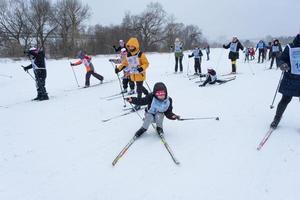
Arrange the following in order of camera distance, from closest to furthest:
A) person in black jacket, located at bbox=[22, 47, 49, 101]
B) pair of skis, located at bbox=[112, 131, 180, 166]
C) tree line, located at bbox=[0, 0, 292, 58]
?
1. pair of skis, located at bbox=[112, 131, 180, 166]
2. person in black jacket, located at bbox=[22, 47, 49, 101]
3. tree line, located at bbox=[0, 0, 292, 58]

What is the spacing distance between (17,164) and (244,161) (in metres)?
3.70

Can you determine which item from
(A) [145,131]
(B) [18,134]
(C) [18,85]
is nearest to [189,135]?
(A) [145,131]

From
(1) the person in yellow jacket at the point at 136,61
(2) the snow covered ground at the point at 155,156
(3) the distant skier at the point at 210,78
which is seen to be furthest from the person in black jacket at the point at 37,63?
(3) the distant skier at the point at 210,78

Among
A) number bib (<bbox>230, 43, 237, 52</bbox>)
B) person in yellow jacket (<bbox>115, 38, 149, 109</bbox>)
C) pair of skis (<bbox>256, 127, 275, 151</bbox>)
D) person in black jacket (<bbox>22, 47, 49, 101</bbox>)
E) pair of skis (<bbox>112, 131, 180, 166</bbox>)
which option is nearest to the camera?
pair of skis (<bbox>112, 131, 180, 166</bbox>)

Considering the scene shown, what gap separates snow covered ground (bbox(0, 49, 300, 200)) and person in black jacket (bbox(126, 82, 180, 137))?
321 millimetres

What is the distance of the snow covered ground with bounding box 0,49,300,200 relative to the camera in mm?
3814

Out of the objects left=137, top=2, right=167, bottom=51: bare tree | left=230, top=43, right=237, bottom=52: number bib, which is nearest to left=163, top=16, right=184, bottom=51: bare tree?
left=137, top=2, right=167, bottom=51: bare tree

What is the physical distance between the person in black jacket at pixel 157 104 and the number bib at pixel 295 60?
2222 millimetres

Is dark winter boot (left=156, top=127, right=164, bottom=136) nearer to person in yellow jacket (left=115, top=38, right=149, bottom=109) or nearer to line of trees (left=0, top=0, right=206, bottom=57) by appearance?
person in yellow jacket (left=115, top=38, right=149, bottom=109)

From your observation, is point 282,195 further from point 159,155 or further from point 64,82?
point 64,82

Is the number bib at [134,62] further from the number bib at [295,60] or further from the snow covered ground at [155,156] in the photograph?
the number bib at [295,60]

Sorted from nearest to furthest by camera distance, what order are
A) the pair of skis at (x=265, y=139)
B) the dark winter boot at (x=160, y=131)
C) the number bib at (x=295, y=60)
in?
the pair of skis at (x=265, y=139) → the number bib at (x=295, y=60) → the dark winter boot at (x=160, y=131)

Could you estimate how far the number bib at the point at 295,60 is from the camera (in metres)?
5.06

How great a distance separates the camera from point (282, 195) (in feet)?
11.6
